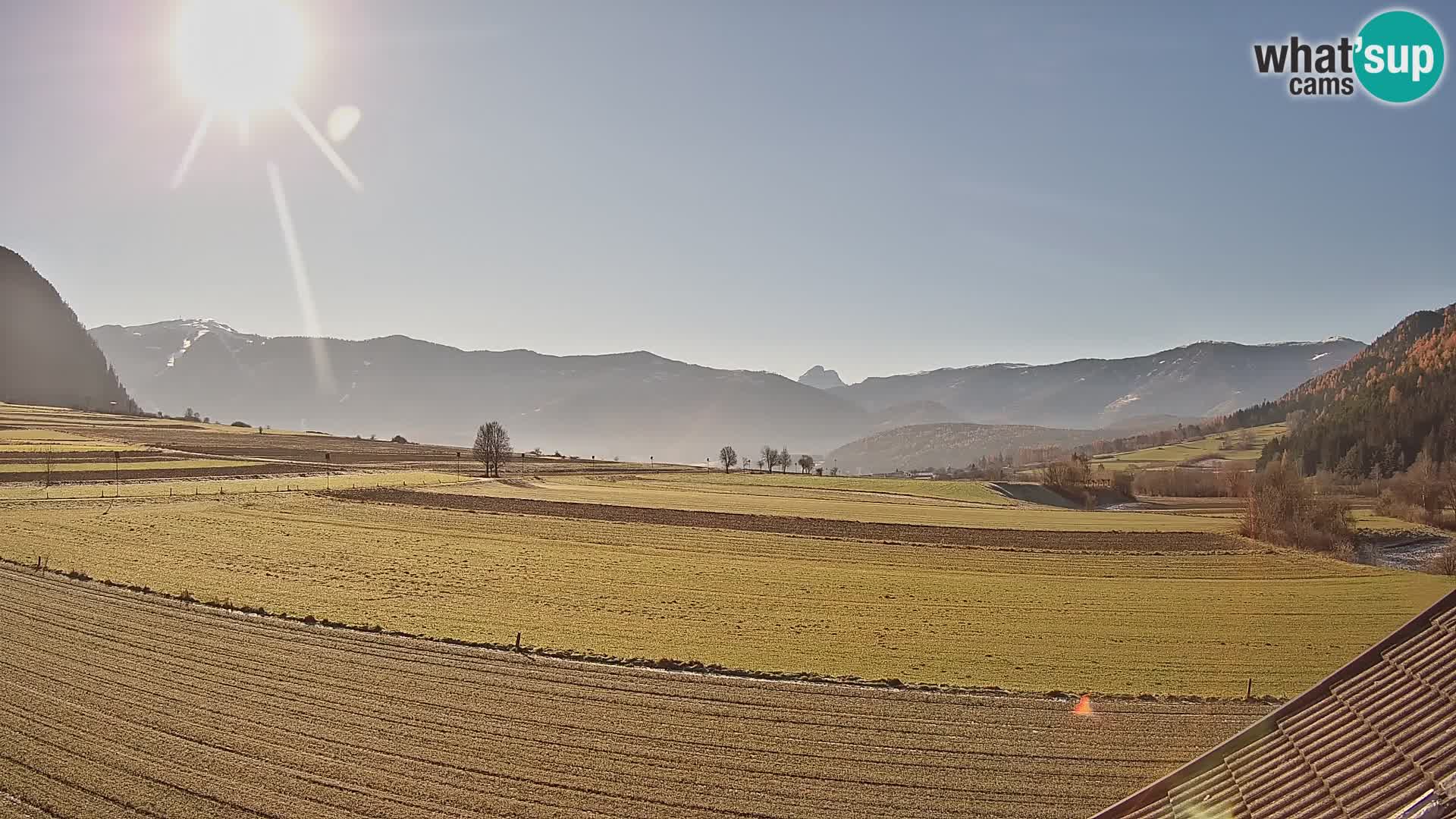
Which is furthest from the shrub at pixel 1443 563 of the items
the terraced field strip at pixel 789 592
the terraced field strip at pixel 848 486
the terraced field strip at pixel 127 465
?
the terraced field strip at pixel 127 465

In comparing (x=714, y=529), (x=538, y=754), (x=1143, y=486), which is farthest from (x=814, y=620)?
(x=1143, y=486)

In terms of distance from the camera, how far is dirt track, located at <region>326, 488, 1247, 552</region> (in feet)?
196

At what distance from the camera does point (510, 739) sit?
60.6ft

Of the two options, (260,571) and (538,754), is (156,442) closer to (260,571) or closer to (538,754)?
(260,571)

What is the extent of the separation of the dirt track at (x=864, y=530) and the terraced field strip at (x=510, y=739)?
127 ft

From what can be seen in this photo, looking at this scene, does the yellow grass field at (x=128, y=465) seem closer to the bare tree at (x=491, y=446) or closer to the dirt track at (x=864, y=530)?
the bare tree at (x=491, y=446)

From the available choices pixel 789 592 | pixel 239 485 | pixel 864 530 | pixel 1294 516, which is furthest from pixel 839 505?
pixel 239 485

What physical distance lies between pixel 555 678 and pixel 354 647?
734 centimetres

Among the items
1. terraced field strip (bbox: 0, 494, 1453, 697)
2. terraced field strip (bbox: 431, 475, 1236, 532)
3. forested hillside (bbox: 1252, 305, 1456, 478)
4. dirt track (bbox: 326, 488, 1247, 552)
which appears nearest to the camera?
terraced field strip (bbox: 0, 494, 1453, 697)

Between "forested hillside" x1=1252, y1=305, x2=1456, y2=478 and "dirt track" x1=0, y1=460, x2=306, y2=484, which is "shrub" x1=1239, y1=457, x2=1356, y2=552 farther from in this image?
"dirt track" x1=0, y1=460, x2=306, y2=484

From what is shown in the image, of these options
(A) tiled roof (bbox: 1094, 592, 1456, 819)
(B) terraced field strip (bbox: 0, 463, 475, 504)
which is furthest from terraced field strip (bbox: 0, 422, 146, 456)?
(A) tiled roof (bbox: 1094, 592, 1456, 819)

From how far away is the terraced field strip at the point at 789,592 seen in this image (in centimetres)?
2658

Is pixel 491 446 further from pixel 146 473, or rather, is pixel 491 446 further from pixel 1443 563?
pixel 1443 563

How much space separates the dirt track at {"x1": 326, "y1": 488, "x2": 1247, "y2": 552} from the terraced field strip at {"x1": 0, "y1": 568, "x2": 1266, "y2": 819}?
3866 cm
